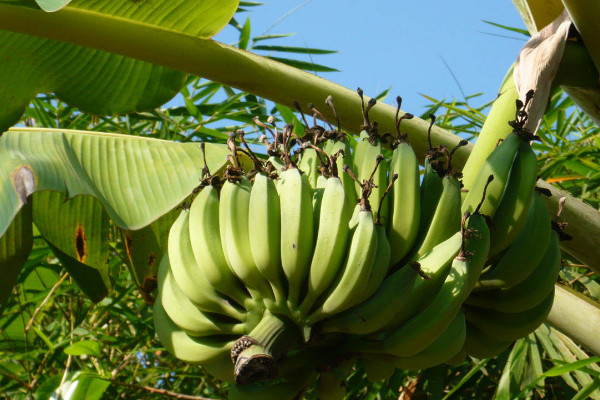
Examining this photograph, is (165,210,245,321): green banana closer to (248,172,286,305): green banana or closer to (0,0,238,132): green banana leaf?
(248,172,286,305): green banana

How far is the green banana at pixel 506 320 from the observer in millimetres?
1061

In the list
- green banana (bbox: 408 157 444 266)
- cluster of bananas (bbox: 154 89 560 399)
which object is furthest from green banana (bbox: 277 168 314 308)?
green banana (bbox: 408 157 444 266)

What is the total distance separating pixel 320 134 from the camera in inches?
41.7

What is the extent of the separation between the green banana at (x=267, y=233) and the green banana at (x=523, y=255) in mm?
311

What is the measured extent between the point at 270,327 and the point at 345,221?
159 millimetres

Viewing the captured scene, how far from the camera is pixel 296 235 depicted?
2.86 ft

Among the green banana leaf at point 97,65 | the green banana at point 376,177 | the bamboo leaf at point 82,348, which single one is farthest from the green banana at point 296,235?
the bamboo leaf at point 82,348

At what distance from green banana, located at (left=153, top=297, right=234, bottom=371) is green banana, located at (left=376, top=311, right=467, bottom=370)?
220 mm

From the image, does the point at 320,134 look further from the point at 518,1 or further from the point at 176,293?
the point at 518,1

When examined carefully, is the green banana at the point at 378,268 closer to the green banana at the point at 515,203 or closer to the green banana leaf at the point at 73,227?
the green banana at the point at 515,203

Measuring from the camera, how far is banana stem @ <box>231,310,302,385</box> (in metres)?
0.79

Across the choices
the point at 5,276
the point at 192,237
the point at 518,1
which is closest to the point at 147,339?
the point at 5,276

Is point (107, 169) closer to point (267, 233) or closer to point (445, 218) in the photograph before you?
point (267, 233)

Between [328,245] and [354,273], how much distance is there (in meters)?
0.05
